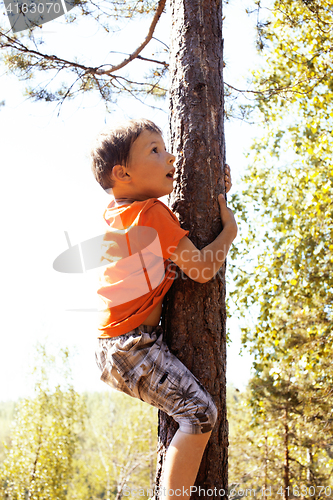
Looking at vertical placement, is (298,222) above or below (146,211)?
above

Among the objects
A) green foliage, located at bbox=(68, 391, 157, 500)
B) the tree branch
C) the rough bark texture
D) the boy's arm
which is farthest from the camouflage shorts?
green foliage, located at bbox=(68, 391, 157, 500)

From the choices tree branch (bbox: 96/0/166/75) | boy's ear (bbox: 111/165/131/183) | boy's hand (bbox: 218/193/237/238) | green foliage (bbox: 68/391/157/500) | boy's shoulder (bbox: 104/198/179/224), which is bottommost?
green foliage (bbox: 68/391/157/500)

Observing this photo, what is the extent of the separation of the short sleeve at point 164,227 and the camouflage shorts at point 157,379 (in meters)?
0.32

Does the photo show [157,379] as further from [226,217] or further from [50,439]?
[50,439]

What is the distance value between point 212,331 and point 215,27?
4.86 ft

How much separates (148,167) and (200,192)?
0.25 meters

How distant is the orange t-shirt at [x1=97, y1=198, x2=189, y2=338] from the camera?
154 centimetres

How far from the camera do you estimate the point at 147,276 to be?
5.19 ft

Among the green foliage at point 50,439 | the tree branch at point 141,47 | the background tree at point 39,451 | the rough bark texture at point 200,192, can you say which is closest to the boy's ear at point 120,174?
the rough bark texture at point 200,192

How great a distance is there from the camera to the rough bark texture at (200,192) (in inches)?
63.5

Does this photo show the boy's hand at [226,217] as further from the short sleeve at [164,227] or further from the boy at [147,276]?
the short sleeve at [164,227]

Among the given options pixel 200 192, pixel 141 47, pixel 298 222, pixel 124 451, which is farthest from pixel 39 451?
pixel 200 192

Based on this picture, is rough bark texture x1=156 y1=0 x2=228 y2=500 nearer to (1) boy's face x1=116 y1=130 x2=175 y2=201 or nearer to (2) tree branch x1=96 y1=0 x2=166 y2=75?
(1) boy's face x1=116 y1=130 x2=175 y2=201

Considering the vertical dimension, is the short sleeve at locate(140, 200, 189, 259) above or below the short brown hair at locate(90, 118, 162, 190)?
below
